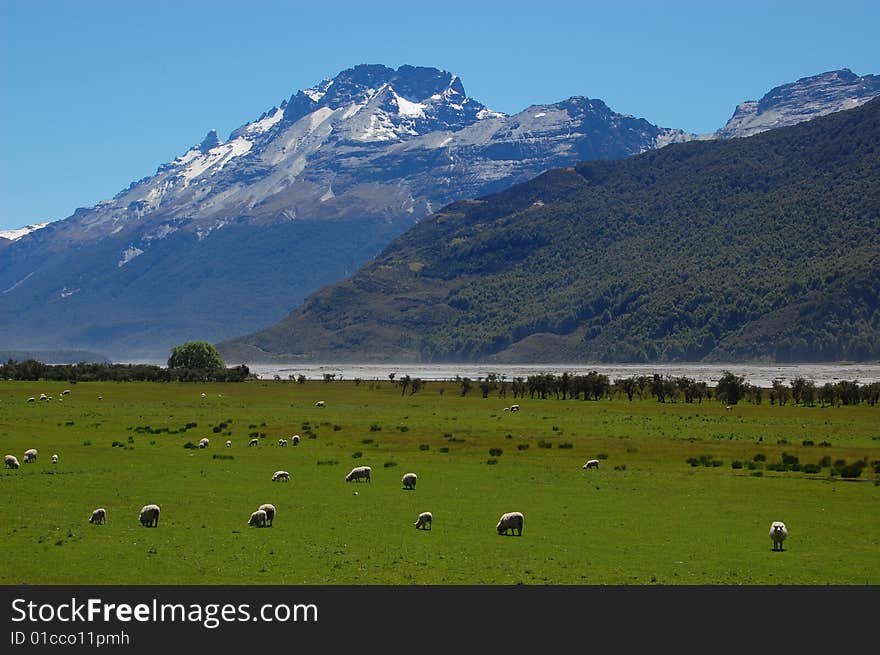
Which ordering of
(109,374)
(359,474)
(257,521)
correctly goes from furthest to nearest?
1. (109,374)
2. (359,474)
3. (257,521)

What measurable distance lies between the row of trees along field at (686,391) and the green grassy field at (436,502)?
36710mm

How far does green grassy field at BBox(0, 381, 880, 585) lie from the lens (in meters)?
32.8

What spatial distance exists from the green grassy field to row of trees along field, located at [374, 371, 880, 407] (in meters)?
36.7

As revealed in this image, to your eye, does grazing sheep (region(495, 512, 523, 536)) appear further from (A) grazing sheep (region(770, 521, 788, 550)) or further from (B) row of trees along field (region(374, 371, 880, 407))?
(B) row of trees along field (region(374, 371, 880, 407))

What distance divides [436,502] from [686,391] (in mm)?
99336

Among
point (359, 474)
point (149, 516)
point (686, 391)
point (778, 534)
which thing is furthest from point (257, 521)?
point (686, 391)

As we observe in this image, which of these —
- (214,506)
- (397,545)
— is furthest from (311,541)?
(214,506)

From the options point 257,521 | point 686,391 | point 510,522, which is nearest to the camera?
point 510,522

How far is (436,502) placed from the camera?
4766 cm

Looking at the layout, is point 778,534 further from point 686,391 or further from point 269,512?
point 686,391
